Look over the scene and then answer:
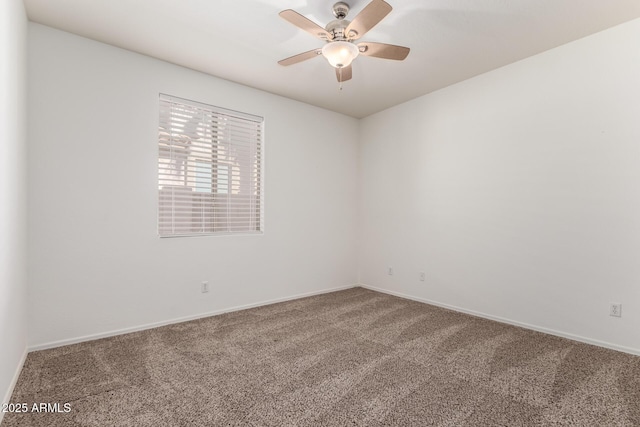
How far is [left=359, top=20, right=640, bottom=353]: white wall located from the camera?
8.36 ft

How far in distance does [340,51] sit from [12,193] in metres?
2.34

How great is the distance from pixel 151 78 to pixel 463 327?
397 cm

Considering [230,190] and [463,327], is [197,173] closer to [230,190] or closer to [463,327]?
[230,190]

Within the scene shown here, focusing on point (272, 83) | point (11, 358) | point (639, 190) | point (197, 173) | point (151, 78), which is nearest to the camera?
point (11, 358)

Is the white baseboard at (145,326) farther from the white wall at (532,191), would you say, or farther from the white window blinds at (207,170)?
the white wall at (532,191)

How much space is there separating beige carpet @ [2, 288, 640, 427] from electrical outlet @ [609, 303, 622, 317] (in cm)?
30

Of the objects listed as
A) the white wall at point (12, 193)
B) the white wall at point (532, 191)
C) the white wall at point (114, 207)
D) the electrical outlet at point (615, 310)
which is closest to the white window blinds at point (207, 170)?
the white wall at point (114, 207)

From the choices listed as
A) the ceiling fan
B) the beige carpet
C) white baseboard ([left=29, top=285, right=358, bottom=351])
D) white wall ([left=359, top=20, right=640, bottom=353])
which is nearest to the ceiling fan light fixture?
the ceiling fan

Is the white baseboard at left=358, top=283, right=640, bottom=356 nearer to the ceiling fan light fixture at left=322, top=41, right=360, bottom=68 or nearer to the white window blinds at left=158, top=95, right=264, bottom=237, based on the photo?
the white window blinds at left=158, top=95, right=264, bottom=237

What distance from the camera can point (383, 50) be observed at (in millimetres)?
2305

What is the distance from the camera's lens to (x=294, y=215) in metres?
4.15

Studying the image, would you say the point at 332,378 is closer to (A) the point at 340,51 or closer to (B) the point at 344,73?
(A) the point at 340,51

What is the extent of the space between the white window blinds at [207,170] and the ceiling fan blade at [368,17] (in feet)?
6.29

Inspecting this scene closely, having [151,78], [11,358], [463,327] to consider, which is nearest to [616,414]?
[463,327]
